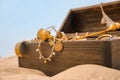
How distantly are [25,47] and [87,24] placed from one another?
95 cm

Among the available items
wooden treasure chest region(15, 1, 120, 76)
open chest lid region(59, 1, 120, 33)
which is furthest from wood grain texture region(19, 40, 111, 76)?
open chest lid region(59, 1, 120, 33)

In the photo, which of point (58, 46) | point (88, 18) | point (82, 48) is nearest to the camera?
point (82, 48)

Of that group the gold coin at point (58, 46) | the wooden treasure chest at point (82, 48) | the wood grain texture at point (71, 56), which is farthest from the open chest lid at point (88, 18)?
the gold coin at point (58, 46)

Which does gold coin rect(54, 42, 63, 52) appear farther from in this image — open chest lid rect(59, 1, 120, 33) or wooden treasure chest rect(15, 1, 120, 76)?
open chest lid rect(59, 1, 120, 33)

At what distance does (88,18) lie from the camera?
2887 millimetres

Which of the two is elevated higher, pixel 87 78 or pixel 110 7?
pixel 110 7

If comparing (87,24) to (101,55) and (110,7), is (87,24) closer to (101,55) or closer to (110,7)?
(110,7)

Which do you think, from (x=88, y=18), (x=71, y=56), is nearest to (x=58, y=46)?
(x=71, y=56)

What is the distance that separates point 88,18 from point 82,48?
3.96ft

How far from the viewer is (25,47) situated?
7.25 ft

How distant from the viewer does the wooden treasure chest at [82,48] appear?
5.35 feet

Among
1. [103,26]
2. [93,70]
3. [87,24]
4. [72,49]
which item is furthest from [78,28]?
[93,70]

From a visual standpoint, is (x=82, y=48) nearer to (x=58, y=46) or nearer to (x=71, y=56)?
(x=71, y=56)

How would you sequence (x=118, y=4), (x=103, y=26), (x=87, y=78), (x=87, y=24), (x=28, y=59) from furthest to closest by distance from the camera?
(x=87, y=24) → (x=103, y=26) → (x=118, y=4) → (x=28, y=59) → (x=87, y=78)
